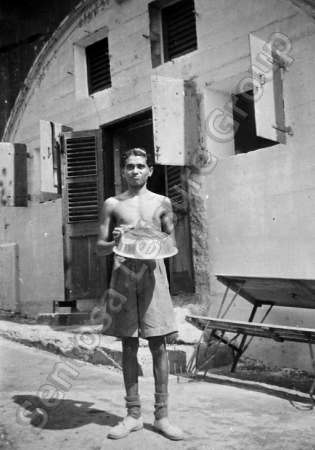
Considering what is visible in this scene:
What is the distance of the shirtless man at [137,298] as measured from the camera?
287 cm

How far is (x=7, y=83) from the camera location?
953cm

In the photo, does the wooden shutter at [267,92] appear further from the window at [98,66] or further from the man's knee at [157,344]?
the window at [98,66]

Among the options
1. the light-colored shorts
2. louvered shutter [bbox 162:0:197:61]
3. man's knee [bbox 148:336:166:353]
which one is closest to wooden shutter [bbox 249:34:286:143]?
louvered shutter [bbox 162:0:197:61]

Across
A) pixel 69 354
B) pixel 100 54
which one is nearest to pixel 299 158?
pixel 69 354

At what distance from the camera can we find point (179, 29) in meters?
6.98

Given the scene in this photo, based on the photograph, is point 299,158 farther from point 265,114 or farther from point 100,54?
point 100,54

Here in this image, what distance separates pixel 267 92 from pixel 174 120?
1298 mm

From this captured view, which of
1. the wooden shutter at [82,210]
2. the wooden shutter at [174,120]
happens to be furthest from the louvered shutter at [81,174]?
the wooden shutter at [174,120]

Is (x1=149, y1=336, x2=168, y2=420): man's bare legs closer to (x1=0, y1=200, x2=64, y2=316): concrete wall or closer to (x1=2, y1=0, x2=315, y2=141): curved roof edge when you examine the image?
(x1=0, y1=200, x2=64, y2=316): concrete wall

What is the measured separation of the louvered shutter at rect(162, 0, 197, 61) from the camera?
6.83m

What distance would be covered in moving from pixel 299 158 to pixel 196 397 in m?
2.79

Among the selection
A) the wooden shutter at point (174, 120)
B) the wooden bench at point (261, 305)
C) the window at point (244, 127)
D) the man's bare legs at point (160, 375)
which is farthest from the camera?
the window at point (244, 127)

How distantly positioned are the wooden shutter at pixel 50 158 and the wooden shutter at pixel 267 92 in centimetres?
341

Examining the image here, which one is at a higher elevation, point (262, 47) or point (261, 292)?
point (262, 47)
